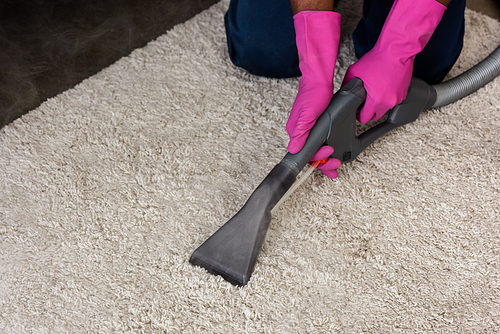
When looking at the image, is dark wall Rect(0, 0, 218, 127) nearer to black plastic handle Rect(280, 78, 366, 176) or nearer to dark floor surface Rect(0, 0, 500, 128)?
dark floor surface Rect(0, 0, 500, 128)

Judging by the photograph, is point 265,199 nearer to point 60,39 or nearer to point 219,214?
point 219,214

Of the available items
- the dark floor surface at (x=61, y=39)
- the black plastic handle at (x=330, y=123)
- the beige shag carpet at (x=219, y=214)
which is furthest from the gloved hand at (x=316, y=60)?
the dark floor surface at (x=61, y=39)

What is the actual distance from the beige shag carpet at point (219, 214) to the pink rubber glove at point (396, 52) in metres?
0.19

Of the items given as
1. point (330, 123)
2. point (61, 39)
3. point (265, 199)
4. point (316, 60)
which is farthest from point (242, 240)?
point (61, 39)

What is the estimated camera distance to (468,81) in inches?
43.8

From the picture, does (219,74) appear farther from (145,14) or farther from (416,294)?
(416,294)

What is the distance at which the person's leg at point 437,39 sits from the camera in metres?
1.08

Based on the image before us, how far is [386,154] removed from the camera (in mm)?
1019

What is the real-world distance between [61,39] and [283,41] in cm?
62

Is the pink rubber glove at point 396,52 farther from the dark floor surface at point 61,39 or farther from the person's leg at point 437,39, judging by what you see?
the dark floor surface at point 61,39

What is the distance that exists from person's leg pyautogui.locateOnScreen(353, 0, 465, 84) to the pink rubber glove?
221mm

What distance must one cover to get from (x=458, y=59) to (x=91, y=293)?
1.22m

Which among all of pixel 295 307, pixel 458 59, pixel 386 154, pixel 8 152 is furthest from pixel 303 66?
pixel 8 152

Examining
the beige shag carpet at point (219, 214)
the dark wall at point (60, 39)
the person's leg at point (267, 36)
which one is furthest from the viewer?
the person's leg at point (267, 36)
